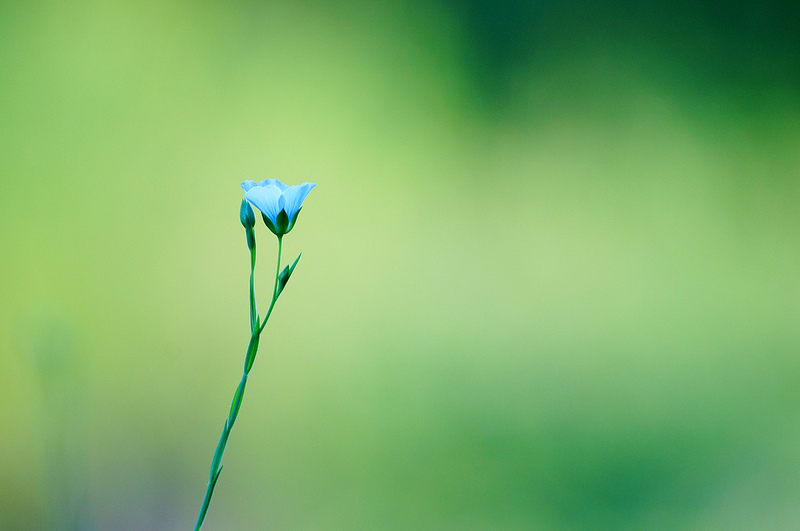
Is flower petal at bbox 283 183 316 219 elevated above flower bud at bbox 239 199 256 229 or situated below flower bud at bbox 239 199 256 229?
above

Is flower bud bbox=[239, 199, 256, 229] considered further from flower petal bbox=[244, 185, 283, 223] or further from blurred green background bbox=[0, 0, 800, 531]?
blurred green background bbox=[0, 0, 800, 531]

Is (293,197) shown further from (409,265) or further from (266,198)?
(409,265)

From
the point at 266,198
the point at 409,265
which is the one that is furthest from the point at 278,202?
the point at 409,265

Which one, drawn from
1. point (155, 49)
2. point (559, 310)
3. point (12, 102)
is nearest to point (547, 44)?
point (559, 310)

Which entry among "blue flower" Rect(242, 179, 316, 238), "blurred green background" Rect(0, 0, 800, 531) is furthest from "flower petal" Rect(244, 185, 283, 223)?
"blurred green background" Rect(0, 0, 800, 531)

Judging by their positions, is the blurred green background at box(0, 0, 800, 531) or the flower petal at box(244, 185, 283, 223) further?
the blurred green background at box(0, 0, 800, 531)

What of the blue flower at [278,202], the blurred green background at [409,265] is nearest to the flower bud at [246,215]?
Result: the blue flower at [278,202]

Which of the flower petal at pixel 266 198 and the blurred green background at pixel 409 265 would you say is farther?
the blurred green background at pixel 409 265

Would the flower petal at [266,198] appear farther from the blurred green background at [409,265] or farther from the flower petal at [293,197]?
the blurred green background at [409,265]
